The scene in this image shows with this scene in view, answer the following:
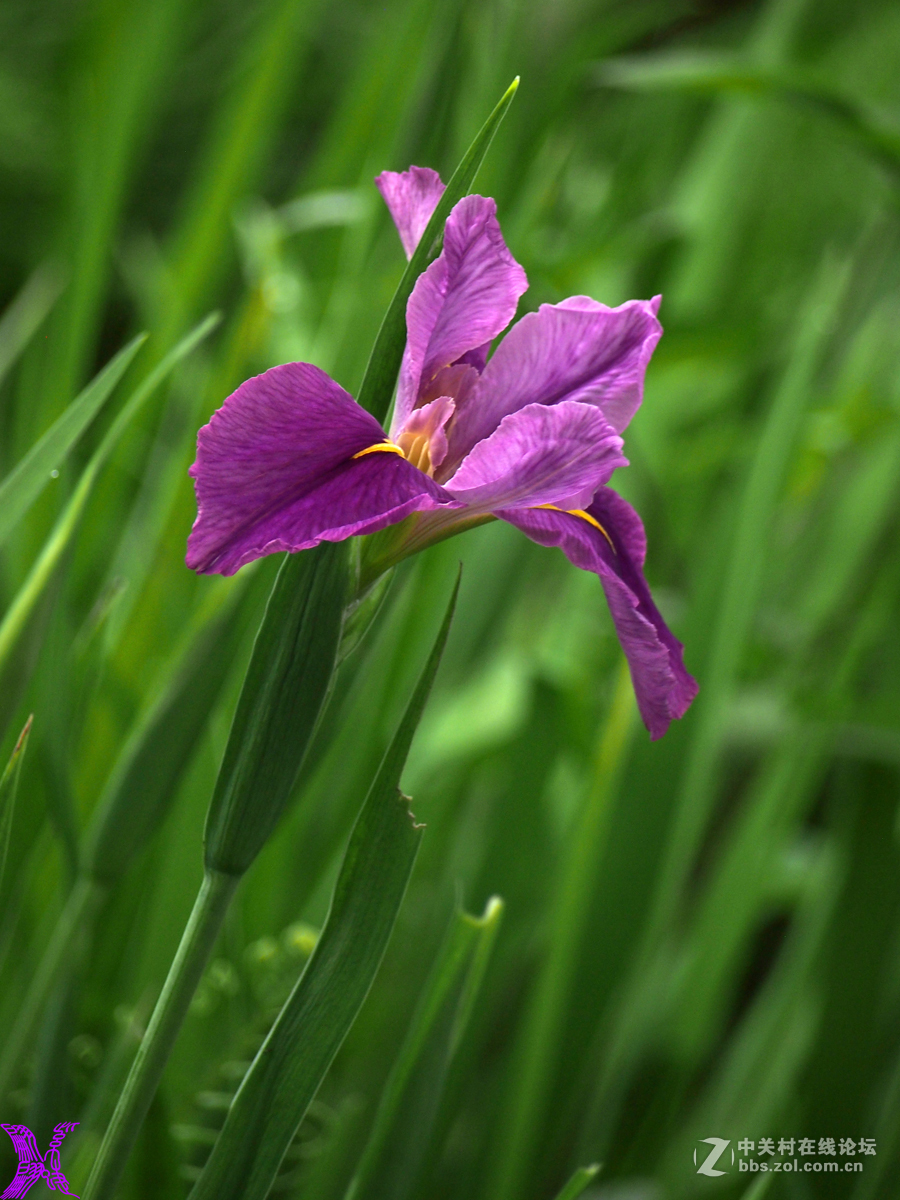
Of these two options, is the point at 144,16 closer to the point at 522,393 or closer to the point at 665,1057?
the point at 522,393

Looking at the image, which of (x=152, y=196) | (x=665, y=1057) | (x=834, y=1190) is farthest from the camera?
(x=152, y=196)

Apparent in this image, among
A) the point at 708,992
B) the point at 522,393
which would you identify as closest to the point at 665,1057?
the point at 708,992

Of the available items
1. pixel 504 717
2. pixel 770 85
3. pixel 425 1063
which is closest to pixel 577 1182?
pixel 425 1063

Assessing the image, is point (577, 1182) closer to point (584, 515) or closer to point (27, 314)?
point (584, 515)

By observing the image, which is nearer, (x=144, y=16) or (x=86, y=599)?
(x=86, y=599)

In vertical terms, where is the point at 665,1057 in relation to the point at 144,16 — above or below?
below
